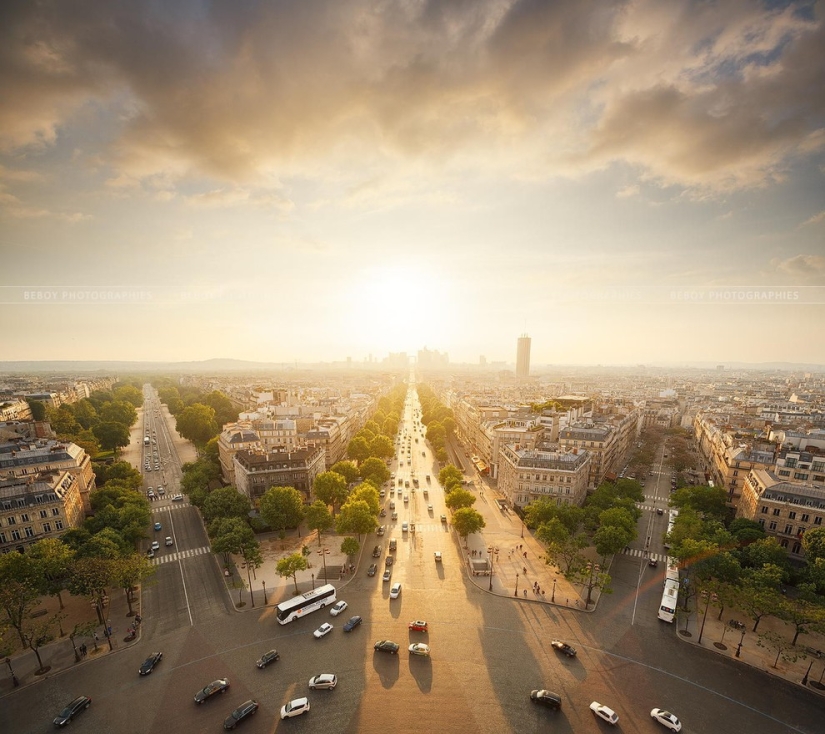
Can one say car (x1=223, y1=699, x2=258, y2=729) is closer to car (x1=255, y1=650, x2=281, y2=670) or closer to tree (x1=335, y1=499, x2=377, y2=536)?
car (x1=255, y1=650, x2=281, y2=670)

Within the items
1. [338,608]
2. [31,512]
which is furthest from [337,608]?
[31,512]

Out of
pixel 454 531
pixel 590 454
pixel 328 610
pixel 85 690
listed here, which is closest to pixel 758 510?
pixel 590 454

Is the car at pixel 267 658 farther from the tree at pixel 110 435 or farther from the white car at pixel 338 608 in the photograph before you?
the tree at pixel 110 435

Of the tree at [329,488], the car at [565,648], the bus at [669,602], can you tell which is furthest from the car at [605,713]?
the tree at [329,488]

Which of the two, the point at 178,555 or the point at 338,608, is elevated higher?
the point at 338,608

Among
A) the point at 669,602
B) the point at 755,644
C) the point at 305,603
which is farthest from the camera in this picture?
the point at 669,602

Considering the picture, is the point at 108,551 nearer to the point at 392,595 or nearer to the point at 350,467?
the point at 392,595

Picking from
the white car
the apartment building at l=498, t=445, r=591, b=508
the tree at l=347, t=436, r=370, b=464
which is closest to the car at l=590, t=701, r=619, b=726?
the white car

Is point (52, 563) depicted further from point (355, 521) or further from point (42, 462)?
point (42, 462)
